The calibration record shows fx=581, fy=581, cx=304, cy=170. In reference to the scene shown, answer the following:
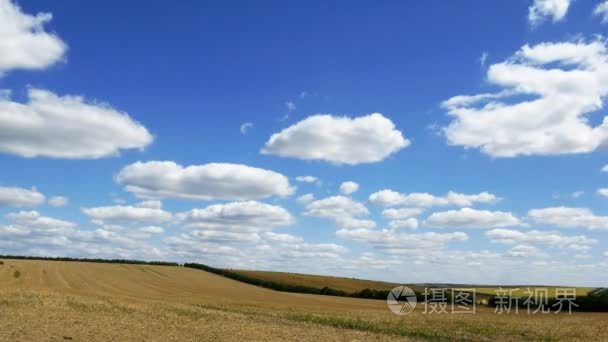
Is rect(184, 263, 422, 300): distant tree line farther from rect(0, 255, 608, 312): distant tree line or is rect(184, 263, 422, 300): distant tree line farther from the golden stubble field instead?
the golden stubble field

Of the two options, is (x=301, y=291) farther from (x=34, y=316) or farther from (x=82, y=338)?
(x=82, y=338)

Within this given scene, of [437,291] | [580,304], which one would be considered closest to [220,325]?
Answer: [437,291]

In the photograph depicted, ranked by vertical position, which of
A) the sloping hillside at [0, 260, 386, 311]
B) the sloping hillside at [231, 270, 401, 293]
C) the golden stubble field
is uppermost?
the sloping hillside at [231, 270, 401, 293]

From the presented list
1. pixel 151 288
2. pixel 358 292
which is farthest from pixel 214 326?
pixel 358 292

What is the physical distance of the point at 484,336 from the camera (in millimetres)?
31750

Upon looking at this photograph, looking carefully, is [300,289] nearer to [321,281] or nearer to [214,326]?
[321,281]

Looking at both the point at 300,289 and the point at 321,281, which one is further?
the point at 321,281

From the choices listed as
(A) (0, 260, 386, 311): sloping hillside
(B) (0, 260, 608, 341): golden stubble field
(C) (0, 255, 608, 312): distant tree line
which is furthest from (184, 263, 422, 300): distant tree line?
(B) (0, 260, 608, 341): golden stubble field

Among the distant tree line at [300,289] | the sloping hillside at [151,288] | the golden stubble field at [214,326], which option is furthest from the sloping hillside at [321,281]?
the golden stubble field at [214,326]

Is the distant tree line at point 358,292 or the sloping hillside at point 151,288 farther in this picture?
the distant tree line at point 358,292

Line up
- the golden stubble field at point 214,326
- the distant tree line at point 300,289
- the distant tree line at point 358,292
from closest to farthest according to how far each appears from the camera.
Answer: the golden stubble field at point 214,326 < the distant tree line at point 358,292 < the distant tree line at point 300,289

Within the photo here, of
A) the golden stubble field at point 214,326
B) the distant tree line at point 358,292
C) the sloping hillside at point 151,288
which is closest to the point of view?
the golden stubble field at point 214,326

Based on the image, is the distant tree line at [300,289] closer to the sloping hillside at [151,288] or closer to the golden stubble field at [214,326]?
the sloping hillside at [151,288]

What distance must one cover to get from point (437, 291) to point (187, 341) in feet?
153
